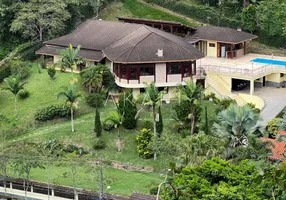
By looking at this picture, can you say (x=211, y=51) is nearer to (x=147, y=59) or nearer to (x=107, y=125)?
(x=147, y=59)

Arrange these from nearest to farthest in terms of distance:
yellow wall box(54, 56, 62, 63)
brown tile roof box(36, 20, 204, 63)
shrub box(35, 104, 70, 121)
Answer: shrub box(35, 104, 70, 121) → brown tile roof box(36, 20, 204, 63) → yellow wall box(54, 56, 62, 63)

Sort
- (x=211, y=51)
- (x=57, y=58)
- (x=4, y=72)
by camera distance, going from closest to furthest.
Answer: (x=4, y=72)
(x=57, y=58)
(x=211, y=51)

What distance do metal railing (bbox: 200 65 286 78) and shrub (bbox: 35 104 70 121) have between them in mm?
14587

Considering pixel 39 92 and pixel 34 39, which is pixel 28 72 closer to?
pixel 39 92

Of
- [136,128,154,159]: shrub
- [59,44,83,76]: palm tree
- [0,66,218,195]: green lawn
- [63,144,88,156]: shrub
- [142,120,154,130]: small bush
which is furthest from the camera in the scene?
[59,44,83,76]: palm tree

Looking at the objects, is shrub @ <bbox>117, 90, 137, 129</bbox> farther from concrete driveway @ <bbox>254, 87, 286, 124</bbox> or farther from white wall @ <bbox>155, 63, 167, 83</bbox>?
concrete driveway @ <bbox>254, 87, 286, 124</bbox>

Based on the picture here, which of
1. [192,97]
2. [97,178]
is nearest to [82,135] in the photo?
[97,178]

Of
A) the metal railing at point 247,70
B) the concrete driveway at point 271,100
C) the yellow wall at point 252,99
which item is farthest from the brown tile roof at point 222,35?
the yellow wall at point 252,99

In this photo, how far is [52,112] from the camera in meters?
48.1

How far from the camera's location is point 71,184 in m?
38.6

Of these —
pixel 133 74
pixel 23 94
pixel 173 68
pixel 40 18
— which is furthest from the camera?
pixel 40 18

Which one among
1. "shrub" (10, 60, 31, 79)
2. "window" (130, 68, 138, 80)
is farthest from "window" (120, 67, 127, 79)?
"shrub" (10, 60, 31, 79)

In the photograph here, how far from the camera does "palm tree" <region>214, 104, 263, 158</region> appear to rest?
120 ft

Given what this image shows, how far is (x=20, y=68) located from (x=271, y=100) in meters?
22.3
